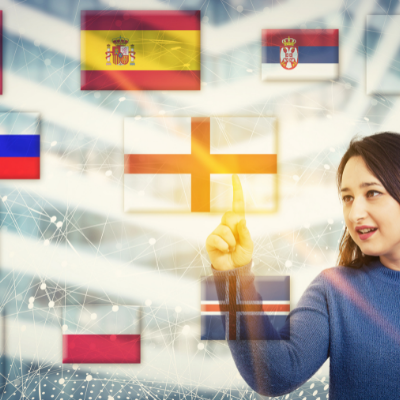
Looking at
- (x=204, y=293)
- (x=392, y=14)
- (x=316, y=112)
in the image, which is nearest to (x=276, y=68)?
(x=316, y=112)

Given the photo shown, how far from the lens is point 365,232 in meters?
0.70

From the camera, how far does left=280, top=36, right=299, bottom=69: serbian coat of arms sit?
1013mm

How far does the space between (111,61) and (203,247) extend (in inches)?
28.2

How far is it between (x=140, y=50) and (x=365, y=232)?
904 millimetres

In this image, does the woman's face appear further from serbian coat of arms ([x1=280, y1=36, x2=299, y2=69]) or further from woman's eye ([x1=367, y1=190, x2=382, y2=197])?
serbian coat of arms ([x1=280, y1=36, x2=299, y2=69])

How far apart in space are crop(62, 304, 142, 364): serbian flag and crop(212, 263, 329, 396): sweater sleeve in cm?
48

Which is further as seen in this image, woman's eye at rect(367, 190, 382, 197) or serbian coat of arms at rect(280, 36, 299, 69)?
serbian coat of arms at rect(280, 36, 299, 69)

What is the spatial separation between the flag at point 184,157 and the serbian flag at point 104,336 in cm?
37

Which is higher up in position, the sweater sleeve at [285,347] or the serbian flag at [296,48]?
the serbian flag at [296,48]

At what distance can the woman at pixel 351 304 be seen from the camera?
2.13 feet

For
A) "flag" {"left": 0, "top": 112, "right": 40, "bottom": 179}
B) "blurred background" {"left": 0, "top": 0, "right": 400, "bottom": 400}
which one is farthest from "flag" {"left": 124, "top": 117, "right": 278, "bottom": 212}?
"flag" {"left": 0, "top": 112, "right": 40, "bottom": 179}

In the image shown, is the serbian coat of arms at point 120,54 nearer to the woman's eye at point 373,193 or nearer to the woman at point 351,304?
the woman at point 351,304

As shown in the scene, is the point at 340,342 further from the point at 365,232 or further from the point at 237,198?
the point at 237,198

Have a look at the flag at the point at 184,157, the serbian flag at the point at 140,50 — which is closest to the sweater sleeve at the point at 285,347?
the flag at the point at 184,157
